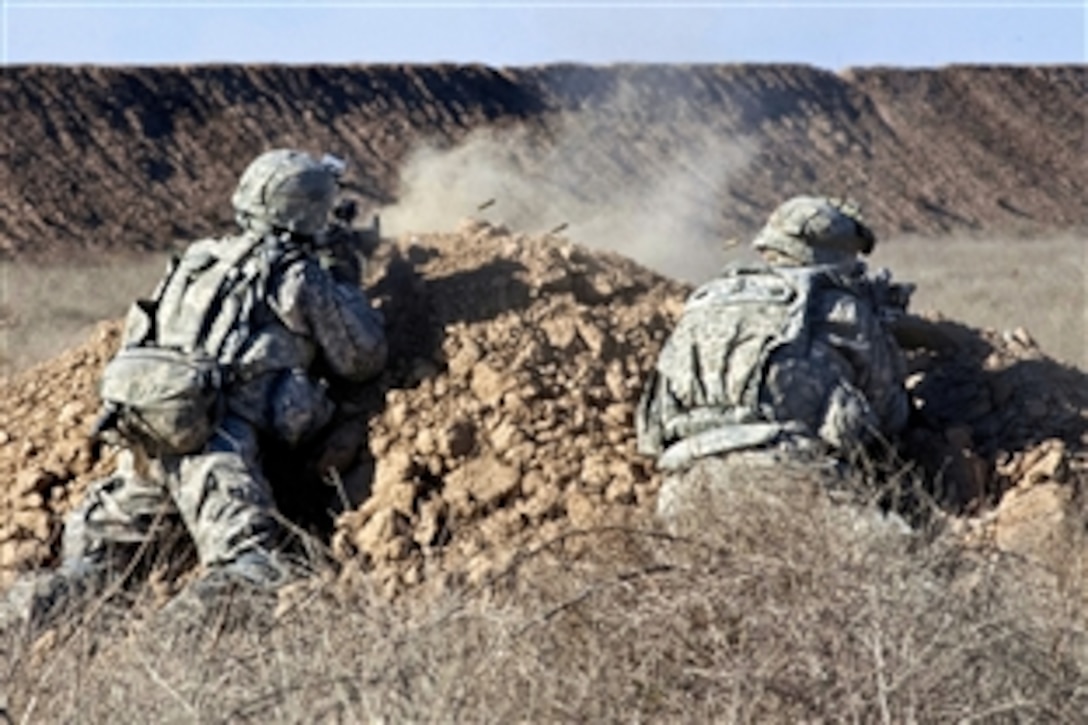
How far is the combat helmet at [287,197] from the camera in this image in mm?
9672

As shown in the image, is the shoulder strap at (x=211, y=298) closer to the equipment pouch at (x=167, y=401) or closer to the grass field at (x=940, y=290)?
the equipment pouch at (x=167, y=401)

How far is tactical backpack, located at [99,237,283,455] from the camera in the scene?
9.20 meters

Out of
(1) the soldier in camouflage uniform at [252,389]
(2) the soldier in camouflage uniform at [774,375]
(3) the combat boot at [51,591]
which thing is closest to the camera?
(3) the combat boot at [51,591]

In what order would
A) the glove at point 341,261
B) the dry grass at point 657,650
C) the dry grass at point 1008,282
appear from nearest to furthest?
1. the dry grass at point 657,650
2. the glove at point 341,261
3. the dry grass at point 1008,282

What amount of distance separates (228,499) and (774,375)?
1.97m

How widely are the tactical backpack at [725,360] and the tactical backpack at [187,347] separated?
4.94 ft

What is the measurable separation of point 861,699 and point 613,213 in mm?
35319

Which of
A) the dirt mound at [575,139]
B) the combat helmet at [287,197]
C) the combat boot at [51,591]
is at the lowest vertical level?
the combat boot at [51,591]

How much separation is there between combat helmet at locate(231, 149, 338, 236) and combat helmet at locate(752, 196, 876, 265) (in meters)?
1.65

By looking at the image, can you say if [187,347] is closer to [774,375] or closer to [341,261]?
[341,261]

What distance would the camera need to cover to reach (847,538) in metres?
7.01

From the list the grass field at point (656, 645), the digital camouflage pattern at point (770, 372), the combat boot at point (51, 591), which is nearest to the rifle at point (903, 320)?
the digital camouflage pattern at point (770, 372)

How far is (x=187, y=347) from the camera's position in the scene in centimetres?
940

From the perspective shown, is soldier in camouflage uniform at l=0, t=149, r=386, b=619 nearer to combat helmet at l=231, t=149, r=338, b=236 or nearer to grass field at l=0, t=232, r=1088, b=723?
combat helmet at l=231, t=149, r=338, b=236
